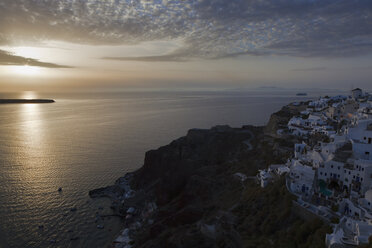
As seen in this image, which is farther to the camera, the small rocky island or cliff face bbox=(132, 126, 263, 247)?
cliff face bbox=(132, 126, 263, 247)

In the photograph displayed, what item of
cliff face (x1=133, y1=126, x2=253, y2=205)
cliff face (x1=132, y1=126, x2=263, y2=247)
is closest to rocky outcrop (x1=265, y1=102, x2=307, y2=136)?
cliff face (x1=132, y1=126, x2=263, y2=247)

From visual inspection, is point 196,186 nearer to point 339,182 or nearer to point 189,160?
point 189,160

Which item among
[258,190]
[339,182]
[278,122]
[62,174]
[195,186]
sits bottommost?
[62,174]

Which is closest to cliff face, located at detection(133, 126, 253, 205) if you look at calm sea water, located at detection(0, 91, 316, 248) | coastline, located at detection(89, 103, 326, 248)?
coastline, located at detection(89, 103, 326, 248)

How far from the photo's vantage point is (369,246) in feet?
51.1

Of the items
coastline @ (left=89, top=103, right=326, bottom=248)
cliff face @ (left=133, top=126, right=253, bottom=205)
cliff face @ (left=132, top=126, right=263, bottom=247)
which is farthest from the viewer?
cliff face @ (left=133, top=126, right=253, bottom=205)

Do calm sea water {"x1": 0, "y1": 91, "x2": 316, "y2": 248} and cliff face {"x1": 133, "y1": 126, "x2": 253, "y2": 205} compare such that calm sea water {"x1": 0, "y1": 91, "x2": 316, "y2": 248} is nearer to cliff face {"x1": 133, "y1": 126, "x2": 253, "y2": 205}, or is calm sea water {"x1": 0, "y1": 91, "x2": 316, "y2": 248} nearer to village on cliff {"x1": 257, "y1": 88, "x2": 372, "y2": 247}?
cliff face {"x1": 133, "y1": 126, "x2": 253, "y2": 205}

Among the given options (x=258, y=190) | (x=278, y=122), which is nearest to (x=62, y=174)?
(x=258, y=190)

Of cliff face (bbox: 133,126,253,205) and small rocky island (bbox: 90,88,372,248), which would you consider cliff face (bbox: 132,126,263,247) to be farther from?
small rocky island (bbox: 90,88,372,248)

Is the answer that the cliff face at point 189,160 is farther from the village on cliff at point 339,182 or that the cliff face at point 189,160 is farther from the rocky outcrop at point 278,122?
the village on cliff at point 339,182

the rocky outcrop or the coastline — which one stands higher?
the rocky outcrop

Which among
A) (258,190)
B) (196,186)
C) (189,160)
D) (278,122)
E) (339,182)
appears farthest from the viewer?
(278,122)

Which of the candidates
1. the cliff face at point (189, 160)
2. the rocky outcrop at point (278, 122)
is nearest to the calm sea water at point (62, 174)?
the cliff face at point (189, 160)

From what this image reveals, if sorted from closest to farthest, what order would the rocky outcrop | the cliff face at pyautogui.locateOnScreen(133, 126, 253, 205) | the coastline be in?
the coastline → the cliff face at pyautogui.locateOnScreen(133, 126, 253, 205) → the rocky outcrop
